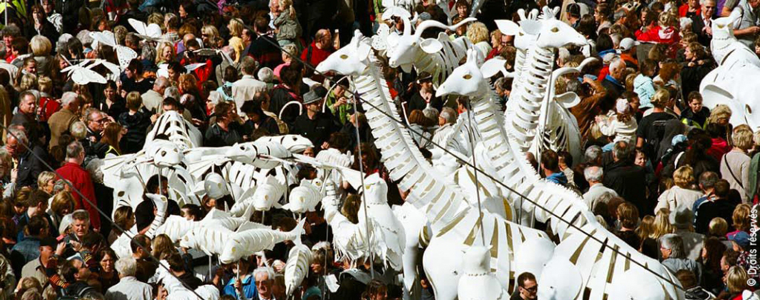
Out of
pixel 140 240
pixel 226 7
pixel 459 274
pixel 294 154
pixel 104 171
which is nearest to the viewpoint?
pixel 459 274

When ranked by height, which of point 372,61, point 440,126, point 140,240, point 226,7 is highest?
point 372,61

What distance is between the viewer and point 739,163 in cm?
1559

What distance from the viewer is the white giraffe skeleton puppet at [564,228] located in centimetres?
1190

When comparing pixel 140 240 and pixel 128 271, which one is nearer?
pixel 128 271

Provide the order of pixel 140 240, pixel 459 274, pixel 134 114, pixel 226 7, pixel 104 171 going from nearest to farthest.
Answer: pixel 459 274 < pixel 140 240 < pixel 104 171 < pixel 134 114 < pixel 226 7

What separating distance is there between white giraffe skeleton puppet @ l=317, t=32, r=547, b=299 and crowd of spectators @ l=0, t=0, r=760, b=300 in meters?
0.29

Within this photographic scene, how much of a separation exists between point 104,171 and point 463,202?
483cm

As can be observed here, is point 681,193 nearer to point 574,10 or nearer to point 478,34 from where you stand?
point 478,34

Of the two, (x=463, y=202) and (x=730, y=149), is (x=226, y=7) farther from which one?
(x=463, y=202)

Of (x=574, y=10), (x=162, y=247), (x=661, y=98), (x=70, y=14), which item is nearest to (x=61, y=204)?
(x=162, y=247)

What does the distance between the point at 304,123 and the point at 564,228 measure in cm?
563

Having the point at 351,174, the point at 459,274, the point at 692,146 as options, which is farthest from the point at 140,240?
the point at 692,146

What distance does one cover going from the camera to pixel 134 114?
18469 mm

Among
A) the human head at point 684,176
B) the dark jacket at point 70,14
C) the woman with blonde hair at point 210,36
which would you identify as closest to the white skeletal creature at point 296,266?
the human head at point 684,176
